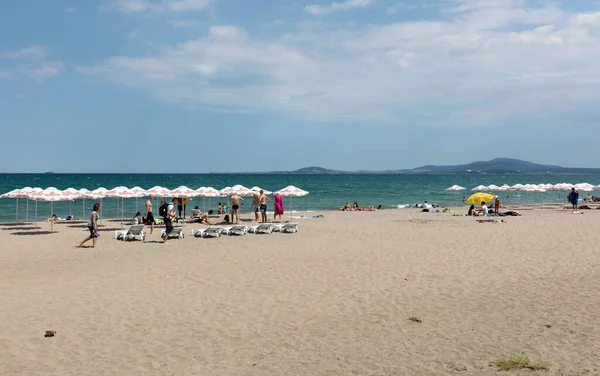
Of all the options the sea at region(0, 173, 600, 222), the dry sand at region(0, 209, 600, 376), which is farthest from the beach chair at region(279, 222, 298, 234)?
the sea at region(0, 173, 600, 222)

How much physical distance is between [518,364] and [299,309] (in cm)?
339

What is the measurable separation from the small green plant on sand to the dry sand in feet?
0.44

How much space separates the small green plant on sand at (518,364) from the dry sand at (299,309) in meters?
0.13

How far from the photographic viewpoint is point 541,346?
605 centimetres

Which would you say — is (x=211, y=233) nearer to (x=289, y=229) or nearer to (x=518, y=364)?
(x=289, y=229)

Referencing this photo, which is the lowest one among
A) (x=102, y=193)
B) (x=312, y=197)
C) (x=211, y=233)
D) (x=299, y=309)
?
(x=299, y=309)

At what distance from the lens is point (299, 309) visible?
781cm

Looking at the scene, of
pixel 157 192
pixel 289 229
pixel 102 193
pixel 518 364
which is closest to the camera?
pixel 518 364

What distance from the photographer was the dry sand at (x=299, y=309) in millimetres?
5672

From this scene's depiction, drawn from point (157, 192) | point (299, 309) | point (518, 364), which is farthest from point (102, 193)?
point (518, 364)

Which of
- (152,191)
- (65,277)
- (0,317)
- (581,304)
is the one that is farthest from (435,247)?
(152,191)

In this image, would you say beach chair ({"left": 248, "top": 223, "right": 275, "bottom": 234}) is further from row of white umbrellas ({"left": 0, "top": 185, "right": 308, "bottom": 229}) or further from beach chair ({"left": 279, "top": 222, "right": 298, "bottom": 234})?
row of white umbrellas ({"left": 0, "top": 185, "right": 308, "bottom": 229})

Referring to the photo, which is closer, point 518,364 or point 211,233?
point 518,364

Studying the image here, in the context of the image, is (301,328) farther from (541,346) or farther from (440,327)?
(541,346)
